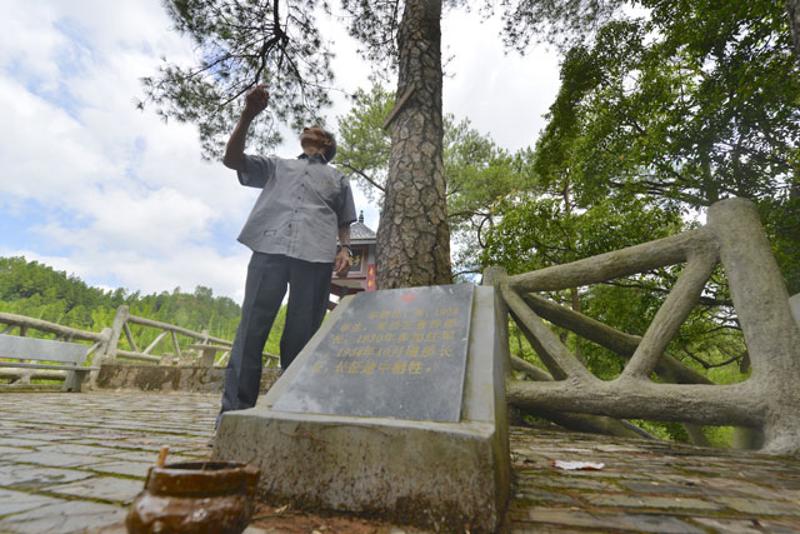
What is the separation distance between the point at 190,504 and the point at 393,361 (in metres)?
0.86

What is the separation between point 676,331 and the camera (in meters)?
2.43

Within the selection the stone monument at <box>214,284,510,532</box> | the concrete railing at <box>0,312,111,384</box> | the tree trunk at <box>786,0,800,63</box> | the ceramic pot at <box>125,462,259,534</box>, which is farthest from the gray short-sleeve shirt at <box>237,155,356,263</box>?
the concrete railing at <box>0,312,111,384</box>

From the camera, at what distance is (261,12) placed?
512cm

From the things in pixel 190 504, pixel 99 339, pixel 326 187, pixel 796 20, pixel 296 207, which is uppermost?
pixel 796 20

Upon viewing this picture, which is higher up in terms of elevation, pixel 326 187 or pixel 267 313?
pixel 326 187

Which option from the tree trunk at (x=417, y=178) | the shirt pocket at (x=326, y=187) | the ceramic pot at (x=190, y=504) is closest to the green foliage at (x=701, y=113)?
the tree trunk at (x=417, y=178)

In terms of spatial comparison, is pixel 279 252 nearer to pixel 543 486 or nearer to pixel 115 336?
pixel 543 486

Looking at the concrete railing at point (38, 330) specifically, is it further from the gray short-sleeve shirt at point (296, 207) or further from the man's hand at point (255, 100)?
the man's hand at point (255, 100)

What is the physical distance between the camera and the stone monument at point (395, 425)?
0.99 metres

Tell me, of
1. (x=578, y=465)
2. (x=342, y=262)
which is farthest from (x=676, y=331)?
(x=342, y=262)

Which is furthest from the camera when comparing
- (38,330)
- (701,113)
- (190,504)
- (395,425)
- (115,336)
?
(115,336)

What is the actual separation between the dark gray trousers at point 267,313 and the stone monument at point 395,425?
0.51 meters

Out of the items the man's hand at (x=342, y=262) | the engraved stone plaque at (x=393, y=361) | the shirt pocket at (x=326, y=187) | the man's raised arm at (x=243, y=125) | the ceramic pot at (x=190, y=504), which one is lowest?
the ceramic pot at (x=190, y=504)

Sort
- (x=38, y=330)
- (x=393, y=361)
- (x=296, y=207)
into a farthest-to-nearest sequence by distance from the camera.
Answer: (x=38, y=330), (x=296, y=207), (x=393, y=361)
